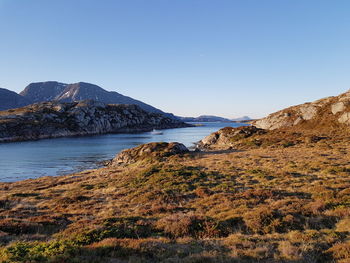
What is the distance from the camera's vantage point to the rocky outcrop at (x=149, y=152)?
42.2 m

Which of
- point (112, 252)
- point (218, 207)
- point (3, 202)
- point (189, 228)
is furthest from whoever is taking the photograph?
point (3, 202)

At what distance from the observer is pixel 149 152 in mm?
44375

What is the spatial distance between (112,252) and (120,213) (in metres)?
7.02

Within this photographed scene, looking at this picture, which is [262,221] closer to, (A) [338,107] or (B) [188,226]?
(B) [188,226]

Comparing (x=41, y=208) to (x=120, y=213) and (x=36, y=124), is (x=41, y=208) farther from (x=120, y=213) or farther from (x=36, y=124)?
(x=36, y=124)

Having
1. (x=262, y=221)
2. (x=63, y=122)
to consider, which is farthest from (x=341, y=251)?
(x=63, y=122)

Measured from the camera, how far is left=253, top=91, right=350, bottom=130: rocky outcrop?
5838cm

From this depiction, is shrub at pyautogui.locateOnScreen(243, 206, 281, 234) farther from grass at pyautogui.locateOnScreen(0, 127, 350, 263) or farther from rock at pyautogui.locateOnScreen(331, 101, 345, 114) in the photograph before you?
rock at pyautogui.locateOnScreen(331, 101, 345, 114)

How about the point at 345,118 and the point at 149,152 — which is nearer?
the point at 149,152

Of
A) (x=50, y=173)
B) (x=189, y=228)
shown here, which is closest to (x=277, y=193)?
(x=189, y=228)

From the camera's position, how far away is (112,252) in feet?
26.2

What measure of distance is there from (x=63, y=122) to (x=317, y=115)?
138247mm

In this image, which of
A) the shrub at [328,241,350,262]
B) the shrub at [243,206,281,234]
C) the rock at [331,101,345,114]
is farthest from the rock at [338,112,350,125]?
the shrub at [328,241,350,262]

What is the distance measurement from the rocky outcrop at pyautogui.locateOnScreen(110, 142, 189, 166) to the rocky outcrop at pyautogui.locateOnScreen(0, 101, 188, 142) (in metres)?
81.3
